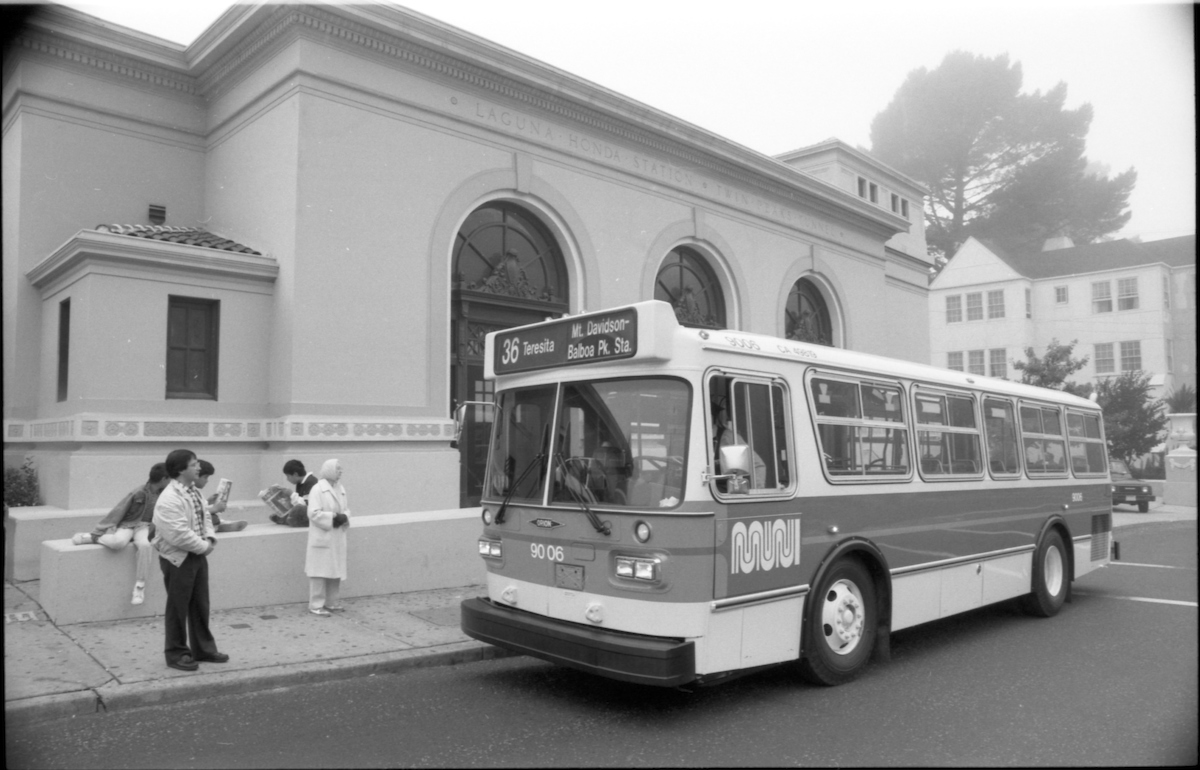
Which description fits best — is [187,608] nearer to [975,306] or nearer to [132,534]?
[132,534]

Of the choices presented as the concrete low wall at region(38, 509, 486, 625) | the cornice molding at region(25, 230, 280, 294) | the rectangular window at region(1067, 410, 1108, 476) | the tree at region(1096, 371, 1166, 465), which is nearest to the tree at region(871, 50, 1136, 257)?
the rectangular window at region(1067, 410, 1108, 476)

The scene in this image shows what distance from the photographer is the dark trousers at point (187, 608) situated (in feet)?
22.3

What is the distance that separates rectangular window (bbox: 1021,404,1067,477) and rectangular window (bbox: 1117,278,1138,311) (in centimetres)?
2255

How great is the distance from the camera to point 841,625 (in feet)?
22.6

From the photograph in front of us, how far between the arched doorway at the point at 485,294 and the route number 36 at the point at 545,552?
23.9ft

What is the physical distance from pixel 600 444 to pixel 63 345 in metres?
9.71

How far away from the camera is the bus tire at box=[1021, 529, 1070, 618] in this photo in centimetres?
972

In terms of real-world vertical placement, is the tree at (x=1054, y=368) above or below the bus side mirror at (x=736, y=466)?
above

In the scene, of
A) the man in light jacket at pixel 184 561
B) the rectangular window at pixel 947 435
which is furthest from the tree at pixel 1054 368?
the man in light jacket at pixel 184 561

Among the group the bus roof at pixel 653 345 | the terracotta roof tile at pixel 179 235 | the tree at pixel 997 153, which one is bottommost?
the bus roof at pixel 653 345

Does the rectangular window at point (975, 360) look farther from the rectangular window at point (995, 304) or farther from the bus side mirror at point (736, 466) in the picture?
the bus side mirror at point (736, 466)

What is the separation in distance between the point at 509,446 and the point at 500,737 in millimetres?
2374

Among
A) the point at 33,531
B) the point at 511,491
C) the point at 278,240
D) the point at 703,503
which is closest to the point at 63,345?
the point at 33,531

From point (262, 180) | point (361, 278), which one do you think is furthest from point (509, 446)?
point (262, 180)
